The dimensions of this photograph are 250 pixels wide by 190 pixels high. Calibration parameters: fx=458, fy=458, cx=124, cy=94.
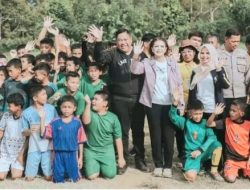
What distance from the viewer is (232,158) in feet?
18.4

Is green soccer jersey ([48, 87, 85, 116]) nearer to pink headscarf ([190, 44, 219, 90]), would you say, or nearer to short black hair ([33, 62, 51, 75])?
short black hair ([33, 62, 51, 75])

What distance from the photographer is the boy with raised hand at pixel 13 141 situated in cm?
547

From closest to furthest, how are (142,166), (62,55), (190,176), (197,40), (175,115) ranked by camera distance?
(190,176) → (175,115) → (142,166) → (62,55) → (197,40)

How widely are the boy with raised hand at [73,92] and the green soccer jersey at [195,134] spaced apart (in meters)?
1.11

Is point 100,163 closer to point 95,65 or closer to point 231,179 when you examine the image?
point 95,65

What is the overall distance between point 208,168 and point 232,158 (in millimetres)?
400

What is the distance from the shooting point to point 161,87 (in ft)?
18.5

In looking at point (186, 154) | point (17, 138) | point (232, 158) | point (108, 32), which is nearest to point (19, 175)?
point (17, 138)

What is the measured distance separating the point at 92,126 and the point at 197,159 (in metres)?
1.34

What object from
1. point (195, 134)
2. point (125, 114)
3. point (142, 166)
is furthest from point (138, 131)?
point (195, 134)

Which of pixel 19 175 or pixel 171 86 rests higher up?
pixel 171 86

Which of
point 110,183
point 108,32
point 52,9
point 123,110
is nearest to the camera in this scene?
point 110,183

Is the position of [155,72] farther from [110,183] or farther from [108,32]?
[108,32]

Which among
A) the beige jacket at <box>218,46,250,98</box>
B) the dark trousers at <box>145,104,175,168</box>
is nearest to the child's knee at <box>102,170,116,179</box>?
the dark trousers at <box>145,104,175,168</box>
